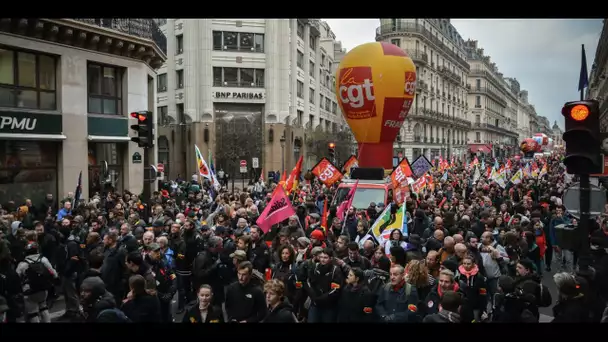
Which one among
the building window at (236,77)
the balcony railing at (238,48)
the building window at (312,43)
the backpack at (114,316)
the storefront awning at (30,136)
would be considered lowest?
the backpack at (114,316)

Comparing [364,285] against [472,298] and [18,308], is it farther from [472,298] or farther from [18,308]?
[18,308]

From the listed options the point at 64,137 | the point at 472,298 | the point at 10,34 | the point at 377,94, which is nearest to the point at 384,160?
the point at 377,94

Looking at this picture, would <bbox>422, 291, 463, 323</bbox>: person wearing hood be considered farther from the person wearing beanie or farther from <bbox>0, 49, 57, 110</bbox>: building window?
<bbox>0, 49, 57, 110</bbox>: building window

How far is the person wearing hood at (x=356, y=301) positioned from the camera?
6016 millimetres

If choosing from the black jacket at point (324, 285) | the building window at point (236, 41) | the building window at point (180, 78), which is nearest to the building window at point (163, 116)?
the building window at point (180, 78)

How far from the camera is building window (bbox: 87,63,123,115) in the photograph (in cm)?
2161

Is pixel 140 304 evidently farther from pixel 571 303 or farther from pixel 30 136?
pixel 30 136

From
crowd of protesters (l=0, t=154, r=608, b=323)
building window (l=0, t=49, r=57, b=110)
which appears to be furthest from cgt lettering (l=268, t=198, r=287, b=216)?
building window (l=0, t=49, r=57, b=110)

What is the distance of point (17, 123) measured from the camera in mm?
18453

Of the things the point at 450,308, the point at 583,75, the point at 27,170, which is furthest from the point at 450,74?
the point at 450,308

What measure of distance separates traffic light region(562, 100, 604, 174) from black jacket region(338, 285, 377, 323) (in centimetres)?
264

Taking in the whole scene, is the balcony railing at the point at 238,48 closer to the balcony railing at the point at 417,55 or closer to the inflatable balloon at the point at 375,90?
the inflatable balloon at the point at 375,90

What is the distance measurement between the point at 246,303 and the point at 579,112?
4.06 m

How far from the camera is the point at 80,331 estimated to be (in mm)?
3443
